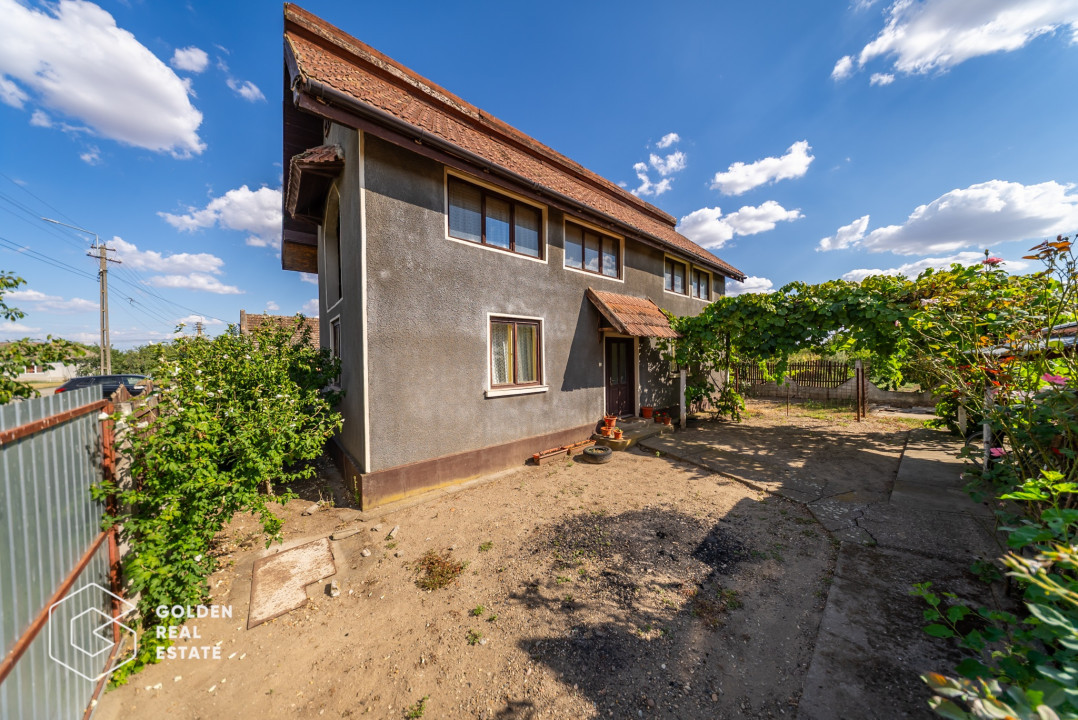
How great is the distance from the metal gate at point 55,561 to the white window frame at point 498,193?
16.1ft

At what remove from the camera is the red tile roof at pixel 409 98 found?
5621mm

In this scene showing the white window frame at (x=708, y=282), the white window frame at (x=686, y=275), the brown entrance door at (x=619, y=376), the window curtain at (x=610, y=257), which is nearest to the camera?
the window curtain at (x=610, y=257)

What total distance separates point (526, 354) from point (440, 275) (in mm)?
2486

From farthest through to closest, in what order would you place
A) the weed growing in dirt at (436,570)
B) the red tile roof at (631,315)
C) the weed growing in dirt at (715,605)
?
the red tile roof at (631,315), the weed growing in dirt at (436,570), the weed growing in dirt at (715,605)

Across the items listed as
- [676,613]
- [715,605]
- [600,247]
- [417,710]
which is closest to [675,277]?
[600,247]

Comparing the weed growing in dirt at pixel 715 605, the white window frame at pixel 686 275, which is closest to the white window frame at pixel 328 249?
the weed growing in dirt at pixel 715 605

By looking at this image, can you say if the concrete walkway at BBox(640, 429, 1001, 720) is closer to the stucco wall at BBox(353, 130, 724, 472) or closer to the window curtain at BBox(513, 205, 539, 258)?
the stucco wall at BBox(353, 130, 724, 472)

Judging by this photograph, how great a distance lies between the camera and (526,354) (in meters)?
7.88

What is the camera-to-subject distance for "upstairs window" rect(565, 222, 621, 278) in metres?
8.88

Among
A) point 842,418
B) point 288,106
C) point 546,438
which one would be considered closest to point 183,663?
point 546,438

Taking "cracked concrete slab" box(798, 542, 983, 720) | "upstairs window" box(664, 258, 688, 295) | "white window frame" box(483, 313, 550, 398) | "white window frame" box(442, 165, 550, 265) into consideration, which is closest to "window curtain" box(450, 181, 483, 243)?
"white window frame" box(442, 165, 550, 265)

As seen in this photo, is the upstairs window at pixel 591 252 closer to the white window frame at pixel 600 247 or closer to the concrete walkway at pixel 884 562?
the white window frame at pixel 600 247

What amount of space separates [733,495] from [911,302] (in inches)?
207

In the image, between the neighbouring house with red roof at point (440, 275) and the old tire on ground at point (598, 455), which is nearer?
the neighbouring house with red roof at point (440, 275)
